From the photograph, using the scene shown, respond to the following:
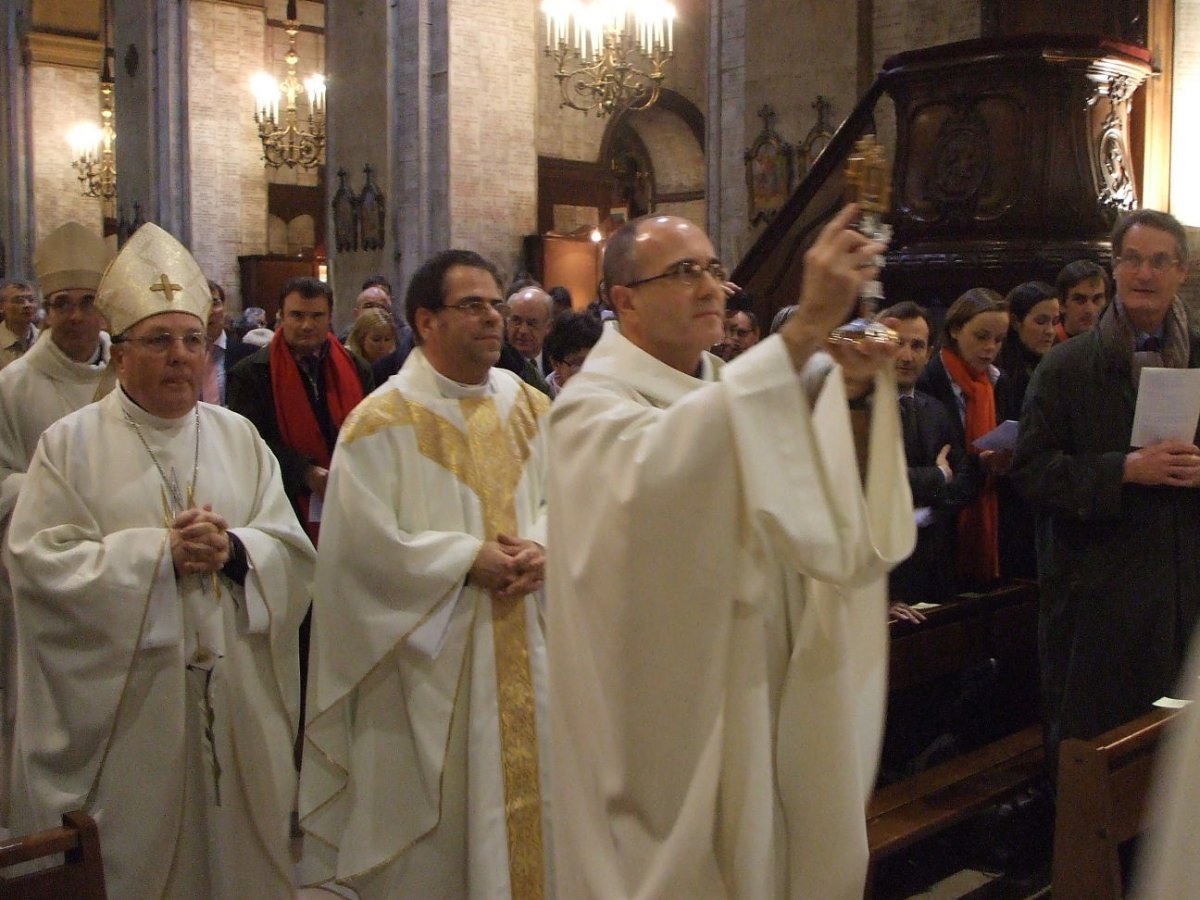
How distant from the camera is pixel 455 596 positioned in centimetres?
328

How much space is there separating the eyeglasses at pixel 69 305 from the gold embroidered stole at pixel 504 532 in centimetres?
167

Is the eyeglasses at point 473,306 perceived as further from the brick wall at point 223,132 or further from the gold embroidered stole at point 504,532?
the brick wall at point 223,132

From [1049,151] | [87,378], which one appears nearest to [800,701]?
[87,378]

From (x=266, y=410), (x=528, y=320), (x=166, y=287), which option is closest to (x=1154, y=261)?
(x=166, y=287)

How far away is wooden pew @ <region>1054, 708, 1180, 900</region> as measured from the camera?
2904 millimetres

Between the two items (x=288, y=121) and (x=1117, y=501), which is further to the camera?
(x=288, y=121)

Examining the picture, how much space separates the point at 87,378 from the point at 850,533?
10.8ft

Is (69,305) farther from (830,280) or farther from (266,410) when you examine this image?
(830,280)

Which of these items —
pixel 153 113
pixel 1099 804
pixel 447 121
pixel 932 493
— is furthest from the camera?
pixel 153 113

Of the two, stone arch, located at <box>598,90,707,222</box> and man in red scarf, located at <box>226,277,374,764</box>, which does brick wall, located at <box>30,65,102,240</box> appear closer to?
stone arch, located at <box>598,90,707,222</box>

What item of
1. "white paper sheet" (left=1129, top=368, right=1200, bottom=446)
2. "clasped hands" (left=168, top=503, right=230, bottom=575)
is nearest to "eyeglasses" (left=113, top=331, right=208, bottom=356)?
"clasped hands" (left=168, top=503, right=230, bottom=575)

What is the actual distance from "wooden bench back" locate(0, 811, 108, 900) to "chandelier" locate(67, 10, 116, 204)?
66.9 feet

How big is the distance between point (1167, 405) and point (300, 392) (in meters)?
2.88

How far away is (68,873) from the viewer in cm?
252
